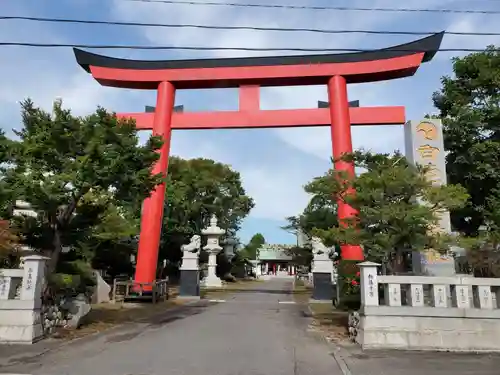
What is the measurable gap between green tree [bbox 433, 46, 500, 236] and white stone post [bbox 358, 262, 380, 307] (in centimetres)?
1267

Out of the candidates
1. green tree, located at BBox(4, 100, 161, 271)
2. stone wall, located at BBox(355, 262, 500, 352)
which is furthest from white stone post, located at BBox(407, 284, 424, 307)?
green tree, located at BBox(4, 100, 161, 271)

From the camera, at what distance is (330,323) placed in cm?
1204

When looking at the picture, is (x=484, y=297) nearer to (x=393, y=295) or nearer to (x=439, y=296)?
(x=439, y=296)

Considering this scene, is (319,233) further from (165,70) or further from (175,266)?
(175,266)

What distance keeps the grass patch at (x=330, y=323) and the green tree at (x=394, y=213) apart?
6.73 feet

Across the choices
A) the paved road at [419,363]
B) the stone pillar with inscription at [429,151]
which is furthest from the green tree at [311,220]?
the paved road at [419,363]

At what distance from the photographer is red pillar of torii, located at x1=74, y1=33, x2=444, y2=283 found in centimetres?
1831

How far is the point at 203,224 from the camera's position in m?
36.9

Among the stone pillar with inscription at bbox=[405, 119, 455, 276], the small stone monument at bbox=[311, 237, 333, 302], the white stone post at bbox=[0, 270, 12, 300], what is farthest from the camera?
the small stone monument at bbox=[311, 237, 333, 302]

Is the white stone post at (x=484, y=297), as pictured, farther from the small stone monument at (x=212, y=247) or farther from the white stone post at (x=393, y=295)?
the small stone monument at (x=212, y=247)

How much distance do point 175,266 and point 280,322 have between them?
24211mm

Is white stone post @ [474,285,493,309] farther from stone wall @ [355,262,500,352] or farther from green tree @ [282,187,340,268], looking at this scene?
green tree @ [282,187,340,268]

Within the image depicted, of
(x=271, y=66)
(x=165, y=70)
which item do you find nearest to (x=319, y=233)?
(x=271, y=66)

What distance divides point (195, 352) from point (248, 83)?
45.1ft
